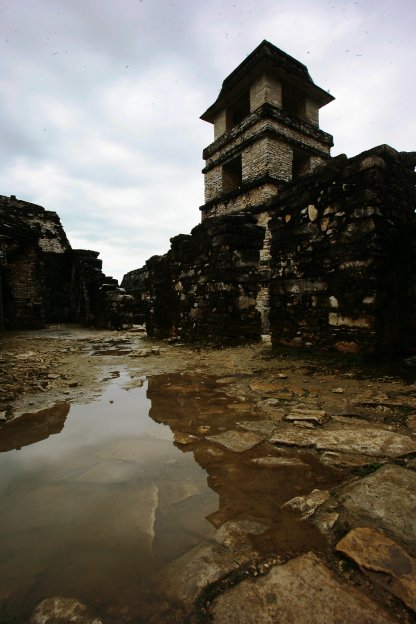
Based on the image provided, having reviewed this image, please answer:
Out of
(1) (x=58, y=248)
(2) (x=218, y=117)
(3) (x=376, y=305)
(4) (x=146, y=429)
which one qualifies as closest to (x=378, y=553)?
(4) (x=146, y=429)

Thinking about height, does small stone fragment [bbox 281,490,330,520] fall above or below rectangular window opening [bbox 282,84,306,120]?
below

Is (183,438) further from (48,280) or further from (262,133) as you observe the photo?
(48,280)

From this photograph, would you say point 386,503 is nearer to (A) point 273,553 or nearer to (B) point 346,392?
(A) point 273,553

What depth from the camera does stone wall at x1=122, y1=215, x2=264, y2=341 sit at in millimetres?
5746

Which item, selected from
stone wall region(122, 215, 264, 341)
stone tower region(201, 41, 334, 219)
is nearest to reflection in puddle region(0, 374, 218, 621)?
stone wall region(122, 215, 264, 341)

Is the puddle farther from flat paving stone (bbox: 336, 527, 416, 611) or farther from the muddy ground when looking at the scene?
flat paving stone (bbox: 336, 527, 416, 611)

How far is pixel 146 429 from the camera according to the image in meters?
2.06

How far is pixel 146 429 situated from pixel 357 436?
1356mm

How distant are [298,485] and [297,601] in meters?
0.58

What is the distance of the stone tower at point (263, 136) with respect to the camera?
510 inches

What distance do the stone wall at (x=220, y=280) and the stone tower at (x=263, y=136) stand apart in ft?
19.0

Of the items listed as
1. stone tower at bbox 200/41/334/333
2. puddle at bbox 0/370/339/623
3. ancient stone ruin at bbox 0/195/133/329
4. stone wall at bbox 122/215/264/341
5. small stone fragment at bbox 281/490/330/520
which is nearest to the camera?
puddle at bbox 0/370/339/623

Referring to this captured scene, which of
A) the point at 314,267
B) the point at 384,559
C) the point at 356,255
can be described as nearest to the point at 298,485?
the point at 384,559

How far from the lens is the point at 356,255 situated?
12.1 feet
